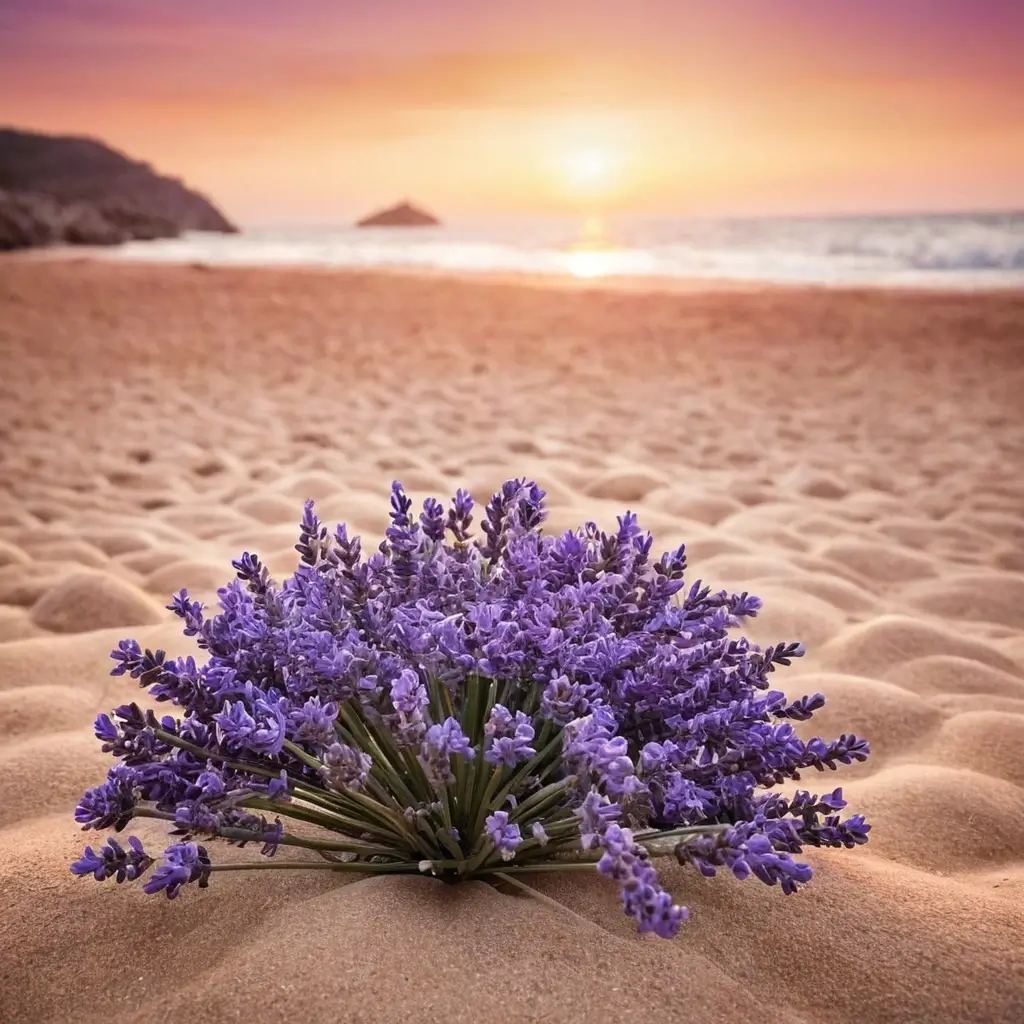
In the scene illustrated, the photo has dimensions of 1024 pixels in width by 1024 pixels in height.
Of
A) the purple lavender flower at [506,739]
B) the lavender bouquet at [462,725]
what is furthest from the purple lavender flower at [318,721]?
the purple lavender flower at [506,739]

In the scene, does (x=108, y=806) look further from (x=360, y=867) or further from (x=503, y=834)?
(x=503, y=834)

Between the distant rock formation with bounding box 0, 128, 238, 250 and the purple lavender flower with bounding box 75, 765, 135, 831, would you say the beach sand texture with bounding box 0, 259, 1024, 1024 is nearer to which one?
the purple lavender flower with bounding box 75, 765, 135, 831

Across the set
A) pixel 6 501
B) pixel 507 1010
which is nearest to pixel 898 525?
pixel 507 1010

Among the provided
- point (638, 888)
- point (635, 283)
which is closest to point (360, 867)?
point (638, 888)

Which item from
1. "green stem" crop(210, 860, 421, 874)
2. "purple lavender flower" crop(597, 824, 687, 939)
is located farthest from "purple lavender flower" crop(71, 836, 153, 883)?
"purple lavender flower" crop(597, 824, 687, 939)

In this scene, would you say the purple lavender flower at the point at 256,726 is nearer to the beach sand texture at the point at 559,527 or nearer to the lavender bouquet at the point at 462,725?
the lavender bouquet at the point at 462,725

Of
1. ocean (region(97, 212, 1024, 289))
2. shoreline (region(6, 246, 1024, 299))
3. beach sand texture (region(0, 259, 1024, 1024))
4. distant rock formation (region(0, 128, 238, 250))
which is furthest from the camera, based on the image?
distant rock formation (region(0, 128, 238, 250))
